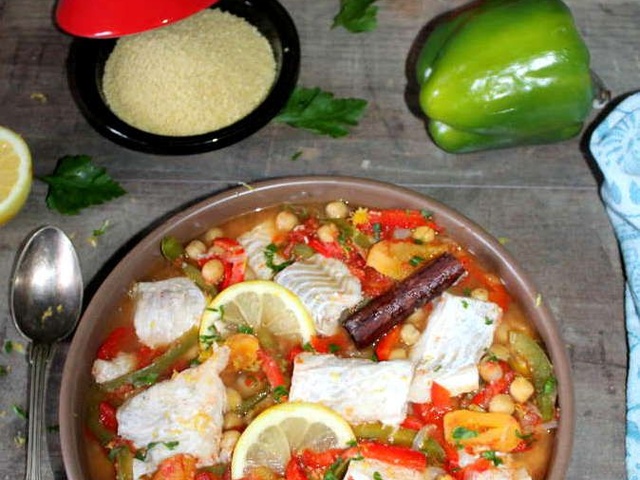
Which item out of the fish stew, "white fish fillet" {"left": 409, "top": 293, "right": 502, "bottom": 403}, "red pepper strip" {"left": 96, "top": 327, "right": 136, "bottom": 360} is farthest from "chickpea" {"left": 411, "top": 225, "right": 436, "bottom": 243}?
"red pepper strip" {"left": 96, "top": 327, "right": 136, "bottom": 360}

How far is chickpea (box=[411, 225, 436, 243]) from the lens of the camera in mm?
2758

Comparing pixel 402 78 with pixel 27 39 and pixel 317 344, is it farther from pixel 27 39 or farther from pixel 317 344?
pixel 27 39

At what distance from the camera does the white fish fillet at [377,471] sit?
2.39m

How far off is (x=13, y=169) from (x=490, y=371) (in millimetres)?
1830

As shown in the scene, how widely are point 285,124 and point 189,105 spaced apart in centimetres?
37

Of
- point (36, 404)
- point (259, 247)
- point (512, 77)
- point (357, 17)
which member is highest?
point (512, 77)

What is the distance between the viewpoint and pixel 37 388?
2.80m

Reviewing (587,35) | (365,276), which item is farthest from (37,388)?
(587,35)

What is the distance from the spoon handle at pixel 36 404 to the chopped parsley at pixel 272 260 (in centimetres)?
81

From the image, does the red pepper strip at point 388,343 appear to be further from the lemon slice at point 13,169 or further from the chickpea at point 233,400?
the lemon slice at point 13,169

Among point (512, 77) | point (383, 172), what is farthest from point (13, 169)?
point (512, 77)

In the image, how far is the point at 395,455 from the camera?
2459 millimetres

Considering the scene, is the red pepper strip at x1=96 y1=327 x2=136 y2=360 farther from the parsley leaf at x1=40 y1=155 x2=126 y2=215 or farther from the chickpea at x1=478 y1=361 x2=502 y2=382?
the chickpea at x1=478 y1=361 x2=502 y2=382

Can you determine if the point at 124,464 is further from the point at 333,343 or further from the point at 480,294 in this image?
the point at 480,294
